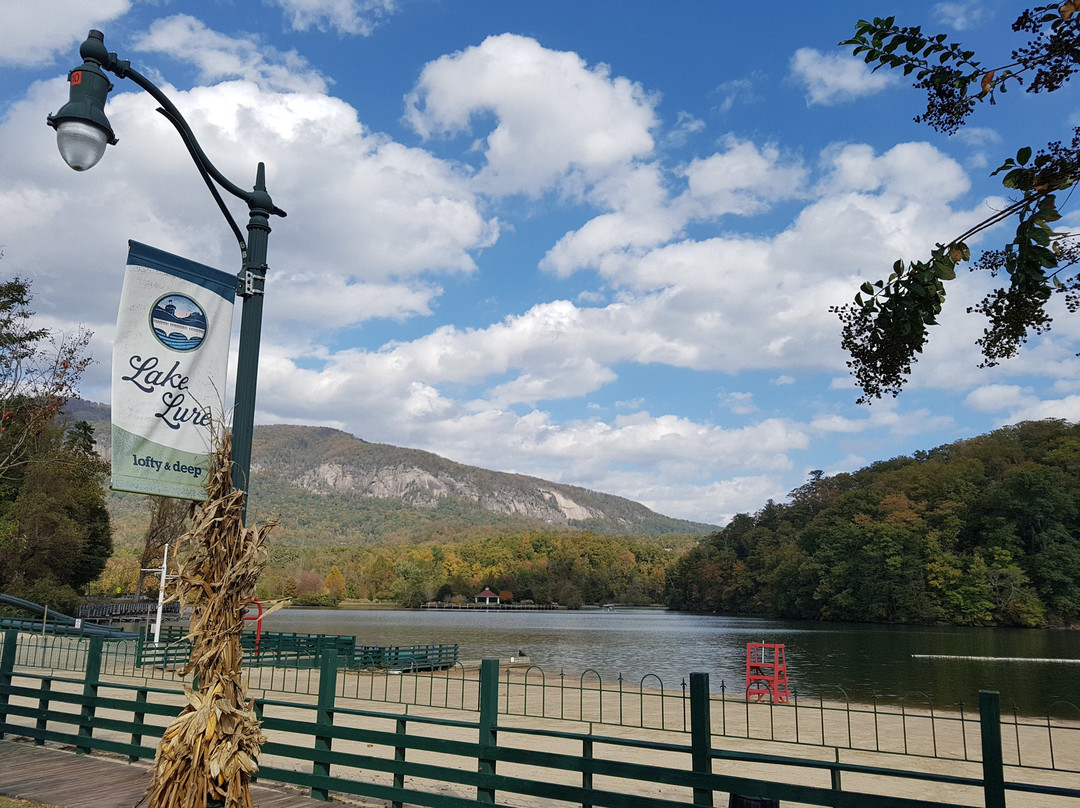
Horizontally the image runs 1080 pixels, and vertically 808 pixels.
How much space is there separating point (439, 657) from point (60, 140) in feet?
88.3

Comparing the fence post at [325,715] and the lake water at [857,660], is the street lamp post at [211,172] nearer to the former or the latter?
the fence post at [325,715]

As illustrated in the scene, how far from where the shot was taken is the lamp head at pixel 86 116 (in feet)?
15.7

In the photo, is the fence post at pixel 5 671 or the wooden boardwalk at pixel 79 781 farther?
the fence post at pixel 5 671

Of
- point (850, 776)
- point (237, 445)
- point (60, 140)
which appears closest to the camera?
point (60, 140)

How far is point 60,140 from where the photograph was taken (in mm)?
4793

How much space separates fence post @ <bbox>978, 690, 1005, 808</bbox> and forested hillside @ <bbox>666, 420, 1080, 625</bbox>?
7092 cm

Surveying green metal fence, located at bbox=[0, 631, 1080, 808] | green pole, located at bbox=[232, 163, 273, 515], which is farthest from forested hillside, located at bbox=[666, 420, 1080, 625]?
green pole, located at bbox=[232, 163, 273, 515]

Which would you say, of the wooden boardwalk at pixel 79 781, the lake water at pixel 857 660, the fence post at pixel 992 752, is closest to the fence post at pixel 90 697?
the wooden boardwalk at pixel 79 781

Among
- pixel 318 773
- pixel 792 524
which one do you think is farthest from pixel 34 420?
pixel 792 524

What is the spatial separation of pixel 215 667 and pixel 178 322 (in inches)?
92.3

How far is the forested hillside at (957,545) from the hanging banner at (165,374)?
241 ft

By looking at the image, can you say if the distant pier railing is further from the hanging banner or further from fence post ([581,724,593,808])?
the hanging banner

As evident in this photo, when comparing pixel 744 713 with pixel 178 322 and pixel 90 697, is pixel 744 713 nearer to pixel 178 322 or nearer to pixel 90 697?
pixel 90 697

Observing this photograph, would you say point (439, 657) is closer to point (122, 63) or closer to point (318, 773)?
point (318, 773)
